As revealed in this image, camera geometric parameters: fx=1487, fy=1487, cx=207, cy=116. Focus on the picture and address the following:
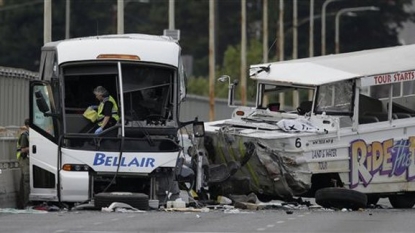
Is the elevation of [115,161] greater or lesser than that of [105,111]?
lesser

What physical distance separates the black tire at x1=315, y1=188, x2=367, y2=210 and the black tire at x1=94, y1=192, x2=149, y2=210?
361 centimetres

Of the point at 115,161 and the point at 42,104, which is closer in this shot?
the point at 115,161

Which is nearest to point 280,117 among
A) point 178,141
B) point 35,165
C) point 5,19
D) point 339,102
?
point 339,102

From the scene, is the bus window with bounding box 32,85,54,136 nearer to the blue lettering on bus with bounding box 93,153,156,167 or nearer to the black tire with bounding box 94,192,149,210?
the blue lettering on bus with bounding box 93,153,156,167

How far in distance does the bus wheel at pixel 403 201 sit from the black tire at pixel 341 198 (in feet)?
10.1

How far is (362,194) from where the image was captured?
27.2 metres

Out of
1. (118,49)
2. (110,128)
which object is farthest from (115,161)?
(118,49)

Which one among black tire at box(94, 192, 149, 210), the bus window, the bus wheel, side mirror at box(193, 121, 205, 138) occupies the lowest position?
the bus wheel

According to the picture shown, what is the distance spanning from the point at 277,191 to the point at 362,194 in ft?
5.46

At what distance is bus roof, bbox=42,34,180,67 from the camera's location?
26484mm

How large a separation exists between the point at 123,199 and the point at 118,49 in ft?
10.1

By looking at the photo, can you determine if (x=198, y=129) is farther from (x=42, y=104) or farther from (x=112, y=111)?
(x=42, y=104)

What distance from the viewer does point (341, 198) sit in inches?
1059

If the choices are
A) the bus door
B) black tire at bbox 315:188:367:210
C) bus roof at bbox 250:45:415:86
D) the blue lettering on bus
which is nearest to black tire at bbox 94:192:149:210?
the blue lettering on bus
